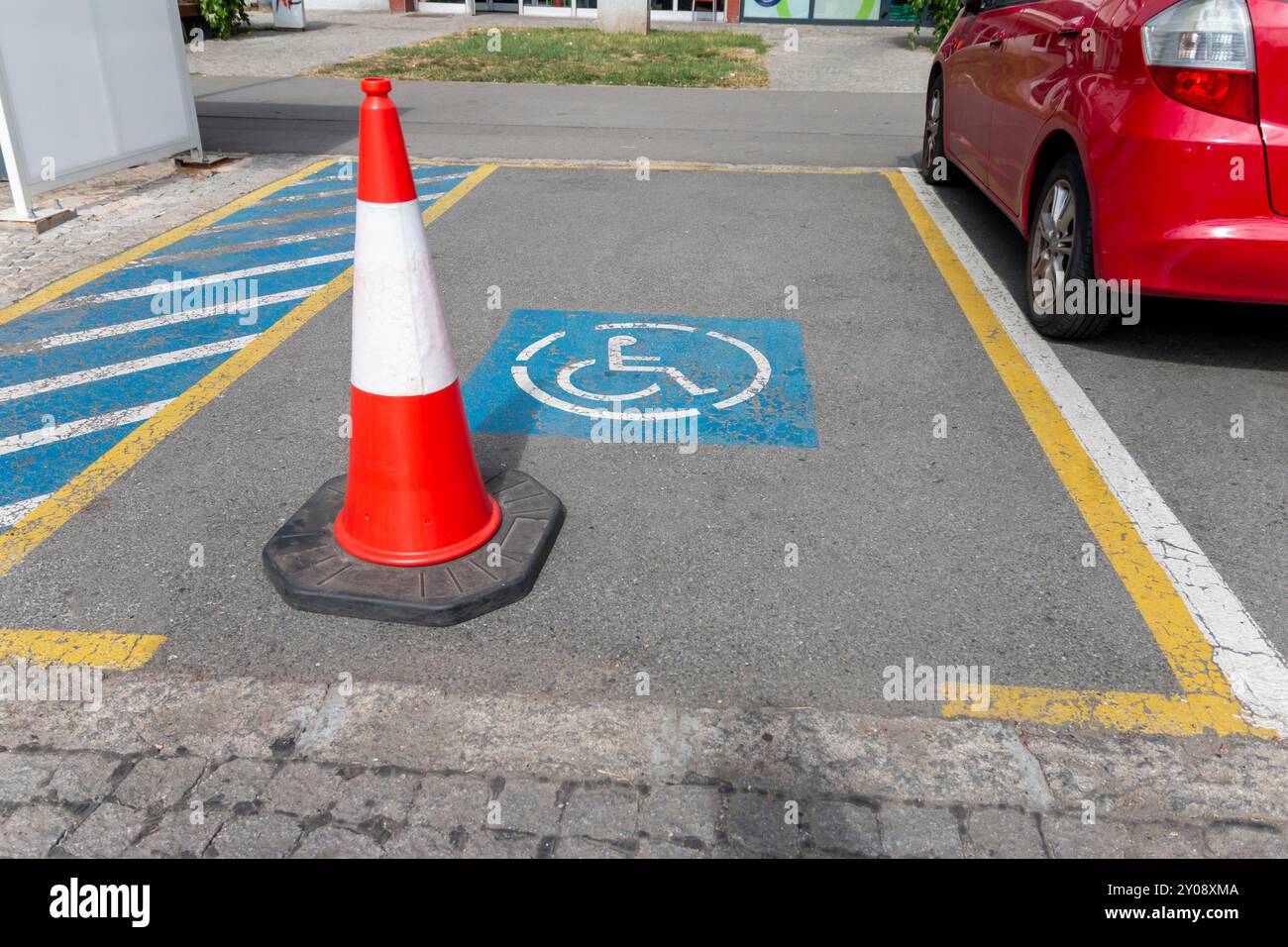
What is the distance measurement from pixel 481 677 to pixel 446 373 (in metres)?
0.98

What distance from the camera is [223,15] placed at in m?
18.6

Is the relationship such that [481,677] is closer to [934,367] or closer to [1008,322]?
[934,367]

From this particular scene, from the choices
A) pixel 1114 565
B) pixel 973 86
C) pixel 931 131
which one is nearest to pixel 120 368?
pixel 1114 565

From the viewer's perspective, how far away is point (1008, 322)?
5352 millimetres

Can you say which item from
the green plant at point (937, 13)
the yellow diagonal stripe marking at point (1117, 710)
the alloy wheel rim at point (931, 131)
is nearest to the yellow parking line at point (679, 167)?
the alloy wheel rim at point (931, 131)

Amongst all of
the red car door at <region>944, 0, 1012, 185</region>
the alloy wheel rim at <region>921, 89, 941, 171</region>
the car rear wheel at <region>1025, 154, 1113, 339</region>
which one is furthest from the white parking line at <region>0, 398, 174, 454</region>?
the alloy wheel rim at <region>921, 89, 941, 171</region>

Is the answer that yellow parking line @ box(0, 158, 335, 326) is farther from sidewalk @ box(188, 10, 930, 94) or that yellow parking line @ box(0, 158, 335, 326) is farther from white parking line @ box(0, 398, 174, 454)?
sidewalk @ box(188, 10, 930, 94)

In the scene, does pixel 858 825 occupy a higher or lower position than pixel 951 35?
lower

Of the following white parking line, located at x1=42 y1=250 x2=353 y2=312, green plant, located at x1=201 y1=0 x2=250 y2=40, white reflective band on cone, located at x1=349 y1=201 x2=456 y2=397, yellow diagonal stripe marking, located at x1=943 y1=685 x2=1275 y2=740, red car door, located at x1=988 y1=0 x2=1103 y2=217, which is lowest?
yellow diagonal stripe marking, located at x1=943 y1=685 x2=1275 y2=740

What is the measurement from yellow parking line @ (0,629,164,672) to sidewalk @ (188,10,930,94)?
13.2m

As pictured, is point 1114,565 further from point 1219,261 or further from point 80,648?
point 80,648

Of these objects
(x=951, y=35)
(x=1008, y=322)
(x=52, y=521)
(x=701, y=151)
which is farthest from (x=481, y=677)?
(x=701, y=151)

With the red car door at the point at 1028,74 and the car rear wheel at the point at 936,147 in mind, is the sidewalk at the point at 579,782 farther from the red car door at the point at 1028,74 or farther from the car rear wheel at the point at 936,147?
the car rear wheel at the point at 936,147

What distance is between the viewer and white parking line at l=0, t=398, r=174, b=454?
3.97 meters
